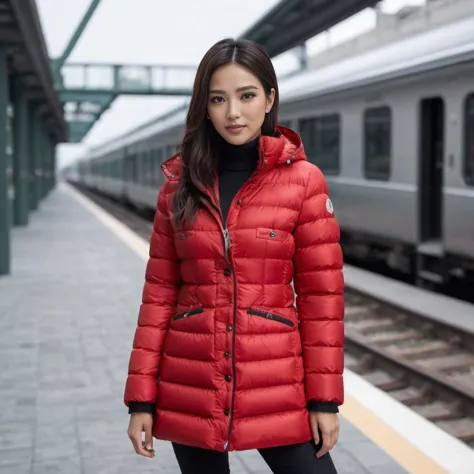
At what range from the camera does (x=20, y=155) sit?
18438 mm

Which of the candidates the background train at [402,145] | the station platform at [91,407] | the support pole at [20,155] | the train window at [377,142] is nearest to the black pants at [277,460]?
the station platform at [91,407]

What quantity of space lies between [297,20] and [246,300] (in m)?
9.35

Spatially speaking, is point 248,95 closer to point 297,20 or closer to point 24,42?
point 297,20

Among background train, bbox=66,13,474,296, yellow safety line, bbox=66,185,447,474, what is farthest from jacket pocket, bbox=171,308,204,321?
background train, bbox=66,13,474,296

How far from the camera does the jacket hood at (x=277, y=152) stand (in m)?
2.21

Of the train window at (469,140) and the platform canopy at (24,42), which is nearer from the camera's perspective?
the train window at (469,140)

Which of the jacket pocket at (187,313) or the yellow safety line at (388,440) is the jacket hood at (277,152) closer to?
the jacket pocket at (187,313)

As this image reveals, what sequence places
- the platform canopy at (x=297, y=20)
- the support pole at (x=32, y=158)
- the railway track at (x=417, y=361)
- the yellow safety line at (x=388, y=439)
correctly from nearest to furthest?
1. the yellow safety line at (x=388, y=439)
2. the railway track at (x=417, y=361)
3. the platform canopy at (x=297, y=20)
4. the support pole at (x=32, y=158)

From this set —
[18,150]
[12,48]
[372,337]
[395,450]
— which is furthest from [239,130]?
[18,150]

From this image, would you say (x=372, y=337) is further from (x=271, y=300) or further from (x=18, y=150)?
(x=18, y=150)

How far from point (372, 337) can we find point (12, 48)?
8.09m

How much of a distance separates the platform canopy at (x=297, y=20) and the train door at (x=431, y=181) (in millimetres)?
1332

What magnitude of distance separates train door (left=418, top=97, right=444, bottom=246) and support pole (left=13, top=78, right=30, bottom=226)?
1117 centimetres

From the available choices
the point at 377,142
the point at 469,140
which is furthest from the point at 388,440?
the point at 377,142
